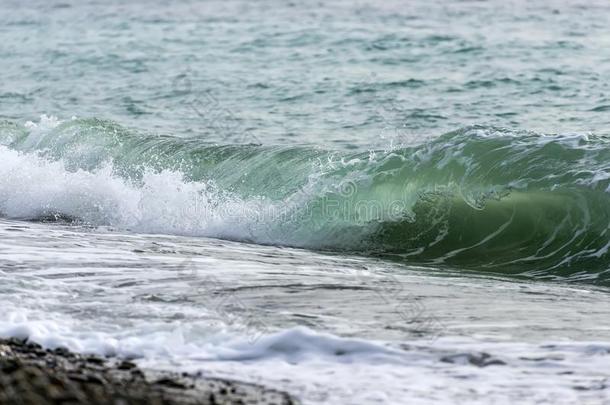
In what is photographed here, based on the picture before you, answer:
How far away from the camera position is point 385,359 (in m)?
5.36

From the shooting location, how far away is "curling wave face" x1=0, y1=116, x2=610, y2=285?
28.6 feet

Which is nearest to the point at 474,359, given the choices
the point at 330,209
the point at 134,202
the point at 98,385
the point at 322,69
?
the point at 98,385

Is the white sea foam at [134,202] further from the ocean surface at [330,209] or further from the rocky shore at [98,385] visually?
the rocky shore at [98,385]

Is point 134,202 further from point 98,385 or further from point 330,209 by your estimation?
point 98,385

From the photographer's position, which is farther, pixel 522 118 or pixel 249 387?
pixel 522 118

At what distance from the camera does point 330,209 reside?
962 centimetres

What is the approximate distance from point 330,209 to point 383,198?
0.48 m

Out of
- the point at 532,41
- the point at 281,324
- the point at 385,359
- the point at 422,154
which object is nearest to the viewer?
the point at 385,359

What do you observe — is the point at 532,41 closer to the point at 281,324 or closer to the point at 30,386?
the point at 281,324

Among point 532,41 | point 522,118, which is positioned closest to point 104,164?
point 522,118

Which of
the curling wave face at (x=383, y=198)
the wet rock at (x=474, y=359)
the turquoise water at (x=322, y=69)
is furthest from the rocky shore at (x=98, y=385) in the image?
the turquoise water at (x=322, y=69)

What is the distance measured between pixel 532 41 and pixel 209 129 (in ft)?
22.3

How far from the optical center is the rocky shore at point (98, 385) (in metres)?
4.41

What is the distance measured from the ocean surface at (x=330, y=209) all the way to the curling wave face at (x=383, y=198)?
2 centimetres
